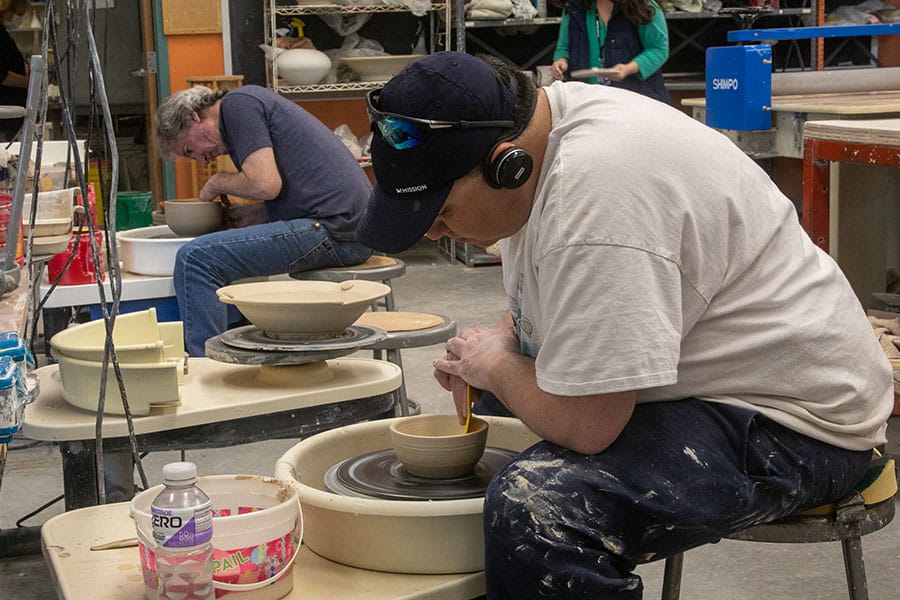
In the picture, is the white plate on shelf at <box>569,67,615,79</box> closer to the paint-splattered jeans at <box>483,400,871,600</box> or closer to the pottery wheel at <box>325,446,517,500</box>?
the pottery wheel at <box>325,446,517,500</box>

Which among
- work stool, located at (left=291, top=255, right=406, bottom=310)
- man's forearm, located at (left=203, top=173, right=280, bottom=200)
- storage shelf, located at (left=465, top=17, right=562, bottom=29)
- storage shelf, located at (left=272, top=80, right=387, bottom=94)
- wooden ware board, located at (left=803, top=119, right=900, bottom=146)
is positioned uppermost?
storage shelf, located at (left=465, top=17, right=562, bottom=29)

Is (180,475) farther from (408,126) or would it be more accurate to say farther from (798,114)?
(798,114)

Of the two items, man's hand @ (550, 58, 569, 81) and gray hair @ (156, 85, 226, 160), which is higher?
man's hand @ (550, 58, 569, 81)

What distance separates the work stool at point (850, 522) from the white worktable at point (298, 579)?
435mm

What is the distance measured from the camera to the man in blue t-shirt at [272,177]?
13.3 feet

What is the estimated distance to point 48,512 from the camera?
326 centimetres

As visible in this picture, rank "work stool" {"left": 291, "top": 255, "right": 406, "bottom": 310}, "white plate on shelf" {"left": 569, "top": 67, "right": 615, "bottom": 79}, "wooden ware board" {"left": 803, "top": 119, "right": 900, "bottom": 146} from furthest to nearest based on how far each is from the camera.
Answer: "white plate on shelf" {"left": 569, "top": 67, "right": 615, "bottom": 79} → "work stool" {"left": 291, "top": 255, "right": 406, "bottom": 310} → "wooden ware board" {"left": 803, "top": 119, "right": 900, "bottom": 146}

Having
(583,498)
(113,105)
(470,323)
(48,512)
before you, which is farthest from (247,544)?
(113,105)

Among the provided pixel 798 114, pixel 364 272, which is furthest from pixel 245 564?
pixel 798 114

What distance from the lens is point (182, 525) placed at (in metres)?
1.31

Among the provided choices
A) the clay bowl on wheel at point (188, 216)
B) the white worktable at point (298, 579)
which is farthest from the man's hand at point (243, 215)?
A: the white worktable at point (298, 579)

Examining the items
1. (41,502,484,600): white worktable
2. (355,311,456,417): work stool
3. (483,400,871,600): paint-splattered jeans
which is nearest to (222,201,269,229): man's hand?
(355,311,456,417): work stool

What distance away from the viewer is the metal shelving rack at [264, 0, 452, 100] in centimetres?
662

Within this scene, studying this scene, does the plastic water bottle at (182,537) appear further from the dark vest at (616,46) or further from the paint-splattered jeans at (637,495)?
the dark vest at (616,46)
